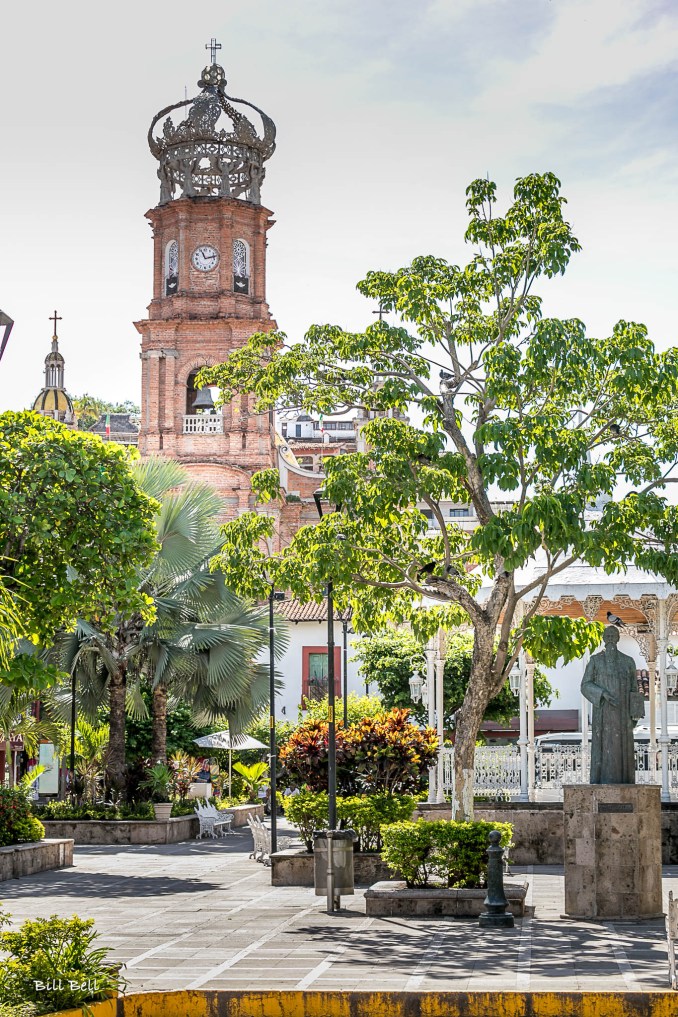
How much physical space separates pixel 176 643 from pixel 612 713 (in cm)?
1628

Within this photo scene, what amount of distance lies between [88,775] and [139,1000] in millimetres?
22807

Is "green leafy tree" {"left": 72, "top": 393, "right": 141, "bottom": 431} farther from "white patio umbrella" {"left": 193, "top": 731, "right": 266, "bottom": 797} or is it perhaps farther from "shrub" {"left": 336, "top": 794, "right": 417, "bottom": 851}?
"shrub" {"left": 336, "top": 794, "right": 417, "bottom": 851}

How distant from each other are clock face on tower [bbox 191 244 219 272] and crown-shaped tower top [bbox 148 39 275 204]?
200 centimetres

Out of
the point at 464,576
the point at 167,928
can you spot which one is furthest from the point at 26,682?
the point at 464,576

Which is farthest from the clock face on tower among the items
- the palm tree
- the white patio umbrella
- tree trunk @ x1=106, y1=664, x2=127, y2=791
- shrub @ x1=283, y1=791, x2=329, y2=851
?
shrub @ x1=283, y1=791, x2=329, y2=851

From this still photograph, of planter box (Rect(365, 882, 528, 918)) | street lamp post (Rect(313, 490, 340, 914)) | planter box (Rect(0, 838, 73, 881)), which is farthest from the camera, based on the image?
planter box (Rect(0, 838, 73, 881))

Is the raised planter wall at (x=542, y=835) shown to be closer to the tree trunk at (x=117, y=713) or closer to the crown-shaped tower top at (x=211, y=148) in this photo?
the tree trunk at (x=117, y=713)

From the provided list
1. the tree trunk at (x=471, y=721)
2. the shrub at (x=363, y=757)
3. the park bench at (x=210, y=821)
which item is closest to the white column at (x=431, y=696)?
the shrub at (x=363, y=757)

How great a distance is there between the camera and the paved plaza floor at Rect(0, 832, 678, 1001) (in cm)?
1238

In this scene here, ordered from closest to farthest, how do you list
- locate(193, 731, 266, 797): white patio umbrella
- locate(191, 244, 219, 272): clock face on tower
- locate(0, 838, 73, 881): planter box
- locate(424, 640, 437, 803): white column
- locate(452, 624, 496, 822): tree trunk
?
1. locate(452, 624, 496, 822): tree trunk
2. locate(0, 838, 73, 881): planter box
3. locate(424, 640, 437, 803): white column
4. locate(193, 731, 266, 797): white patio umbrella
5. locate(191, 244, 219, 272): clock face on tower

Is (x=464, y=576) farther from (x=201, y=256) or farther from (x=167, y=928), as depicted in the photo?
(x=201, y=256)

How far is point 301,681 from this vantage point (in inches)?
2224

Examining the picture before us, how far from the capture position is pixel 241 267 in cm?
5741

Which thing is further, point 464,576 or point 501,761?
point 501,761
